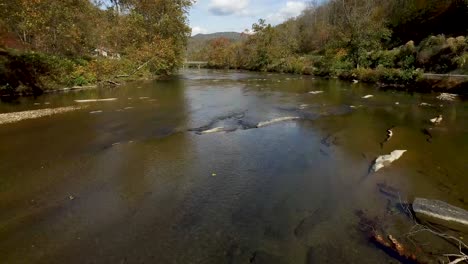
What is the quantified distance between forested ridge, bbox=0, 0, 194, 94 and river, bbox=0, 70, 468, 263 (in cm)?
1178

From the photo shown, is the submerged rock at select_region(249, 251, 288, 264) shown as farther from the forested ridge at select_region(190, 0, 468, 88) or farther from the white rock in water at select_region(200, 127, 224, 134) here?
the forested ridge at select_region(190, 0, 468, 88)

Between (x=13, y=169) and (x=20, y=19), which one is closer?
(x=13, y=169)

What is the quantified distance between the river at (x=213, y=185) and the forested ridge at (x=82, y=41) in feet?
38.7

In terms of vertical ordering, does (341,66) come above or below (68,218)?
above

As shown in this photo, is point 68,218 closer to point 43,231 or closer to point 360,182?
point 43,231

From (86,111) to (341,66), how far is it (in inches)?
1198

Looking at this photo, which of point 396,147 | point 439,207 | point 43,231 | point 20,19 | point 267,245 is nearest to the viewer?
point 267,245

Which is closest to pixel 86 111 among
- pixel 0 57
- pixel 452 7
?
pixel 0 57

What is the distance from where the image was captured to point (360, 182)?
7305 mm

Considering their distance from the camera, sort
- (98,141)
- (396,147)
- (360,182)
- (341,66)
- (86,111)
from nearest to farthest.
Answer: (360,182)
(396,147)
(98,141)
(86,111)
(341,66)

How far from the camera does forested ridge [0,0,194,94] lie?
883 inches

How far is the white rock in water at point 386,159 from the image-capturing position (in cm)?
820

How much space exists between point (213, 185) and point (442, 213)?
15.3ft

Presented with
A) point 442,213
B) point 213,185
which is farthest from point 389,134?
point 213,185
